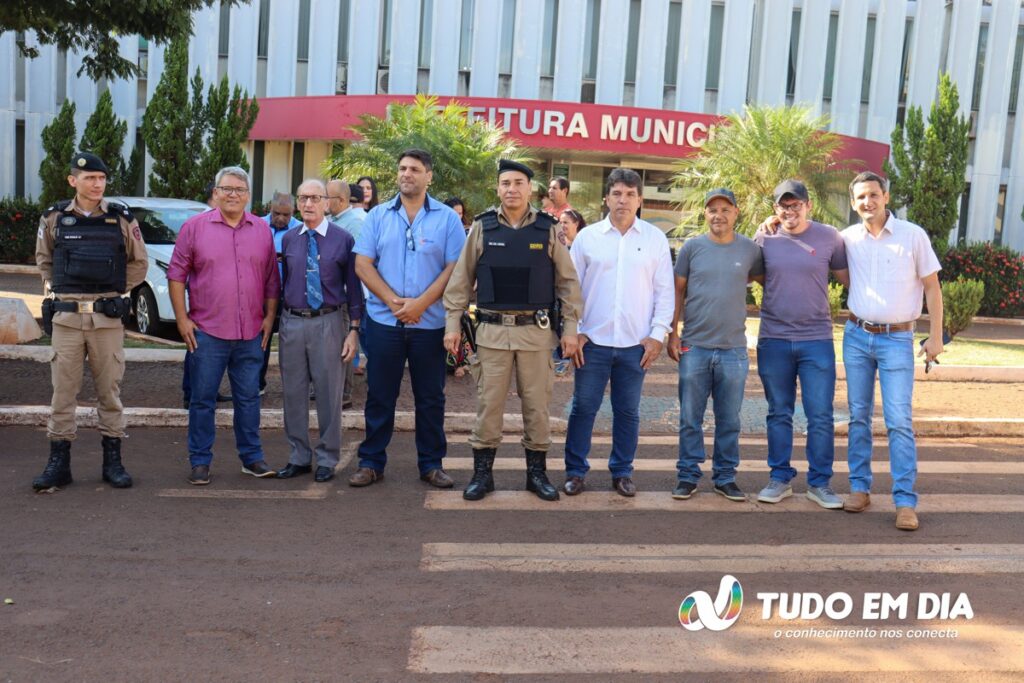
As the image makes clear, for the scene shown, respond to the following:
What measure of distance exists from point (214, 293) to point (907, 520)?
465 cm

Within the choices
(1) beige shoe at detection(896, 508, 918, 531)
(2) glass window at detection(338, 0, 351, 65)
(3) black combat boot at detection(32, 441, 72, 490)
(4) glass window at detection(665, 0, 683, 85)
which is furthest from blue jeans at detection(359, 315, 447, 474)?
(4) glass window at detection(665, 0, 683, 85)

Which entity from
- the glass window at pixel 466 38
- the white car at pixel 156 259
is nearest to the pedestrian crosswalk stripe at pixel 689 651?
the white car at pixel 156 259

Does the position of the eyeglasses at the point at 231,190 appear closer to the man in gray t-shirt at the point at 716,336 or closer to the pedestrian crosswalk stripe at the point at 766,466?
the pedestrian crosswalk stripe at the point at 766,466

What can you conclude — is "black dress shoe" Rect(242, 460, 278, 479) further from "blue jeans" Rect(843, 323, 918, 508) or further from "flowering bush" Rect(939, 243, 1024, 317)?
"flowering bush" Rect(939, 243, 1024, 317)

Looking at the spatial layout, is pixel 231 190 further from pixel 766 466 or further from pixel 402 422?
A: pixel 766 466

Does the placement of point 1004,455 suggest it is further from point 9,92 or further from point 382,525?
point 9,92

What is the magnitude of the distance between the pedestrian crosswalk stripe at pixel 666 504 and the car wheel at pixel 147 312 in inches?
285

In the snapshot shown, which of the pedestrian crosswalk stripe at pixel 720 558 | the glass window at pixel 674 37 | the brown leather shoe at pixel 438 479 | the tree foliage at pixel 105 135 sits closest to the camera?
the pedestrian crosswalk stripe at pixel 720 558

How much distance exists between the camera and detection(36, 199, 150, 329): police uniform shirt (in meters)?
6.70

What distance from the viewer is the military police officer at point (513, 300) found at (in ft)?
21.5

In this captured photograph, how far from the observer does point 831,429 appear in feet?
22.3

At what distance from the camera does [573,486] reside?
6953mm

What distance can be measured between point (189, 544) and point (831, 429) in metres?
4.03

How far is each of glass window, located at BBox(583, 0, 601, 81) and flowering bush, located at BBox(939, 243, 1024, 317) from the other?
31.3 feet
